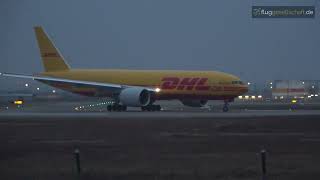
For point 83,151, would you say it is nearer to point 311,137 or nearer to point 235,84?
point 311,137

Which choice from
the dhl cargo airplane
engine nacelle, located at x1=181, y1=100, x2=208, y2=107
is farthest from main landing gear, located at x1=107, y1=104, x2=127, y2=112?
engine nacelle, located at x1=181, y1=100, x2=208, y2=107

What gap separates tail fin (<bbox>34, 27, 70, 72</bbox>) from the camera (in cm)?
7744

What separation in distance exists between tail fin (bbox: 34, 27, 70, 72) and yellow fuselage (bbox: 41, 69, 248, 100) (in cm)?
491

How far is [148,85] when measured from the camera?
69.9 m

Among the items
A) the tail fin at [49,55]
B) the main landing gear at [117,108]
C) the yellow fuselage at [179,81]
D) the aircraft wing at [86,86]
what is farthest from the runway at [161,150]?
the tail fin at [49,55]

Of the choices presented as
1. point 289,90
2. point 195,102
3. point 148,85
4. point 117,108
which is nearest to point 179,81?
point 148,85

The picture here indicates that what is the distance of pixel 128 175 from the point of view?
19.9 meters

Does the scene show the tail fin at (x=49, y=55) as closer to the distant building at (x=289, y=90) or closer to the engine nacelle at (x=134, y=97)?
the engine nacelle at (x=134, y=97)

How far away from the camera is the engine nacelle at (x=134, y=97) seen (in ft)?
216

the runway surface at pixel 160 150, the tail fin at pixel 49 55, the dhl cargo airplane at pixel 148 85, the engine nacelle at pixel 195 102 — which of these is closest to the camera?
the runway surface at pixel 160 150

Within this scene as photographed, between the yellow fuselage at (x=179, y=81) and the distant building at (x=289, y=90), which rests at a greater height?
the yellow fuselage at (x=179, y=81)

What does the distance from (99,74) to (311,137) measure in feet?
141

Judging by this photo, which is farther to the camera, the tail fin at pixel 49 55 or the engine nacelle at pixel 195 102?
the tail fin at pixel 49 55

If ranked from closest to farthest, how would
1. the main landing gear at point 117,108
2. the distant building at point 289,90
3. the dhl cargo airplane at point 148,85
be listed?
the main landing gear at point 117,108, the dhl cargo airplane at point 148,85, the distant building at point 289,90
